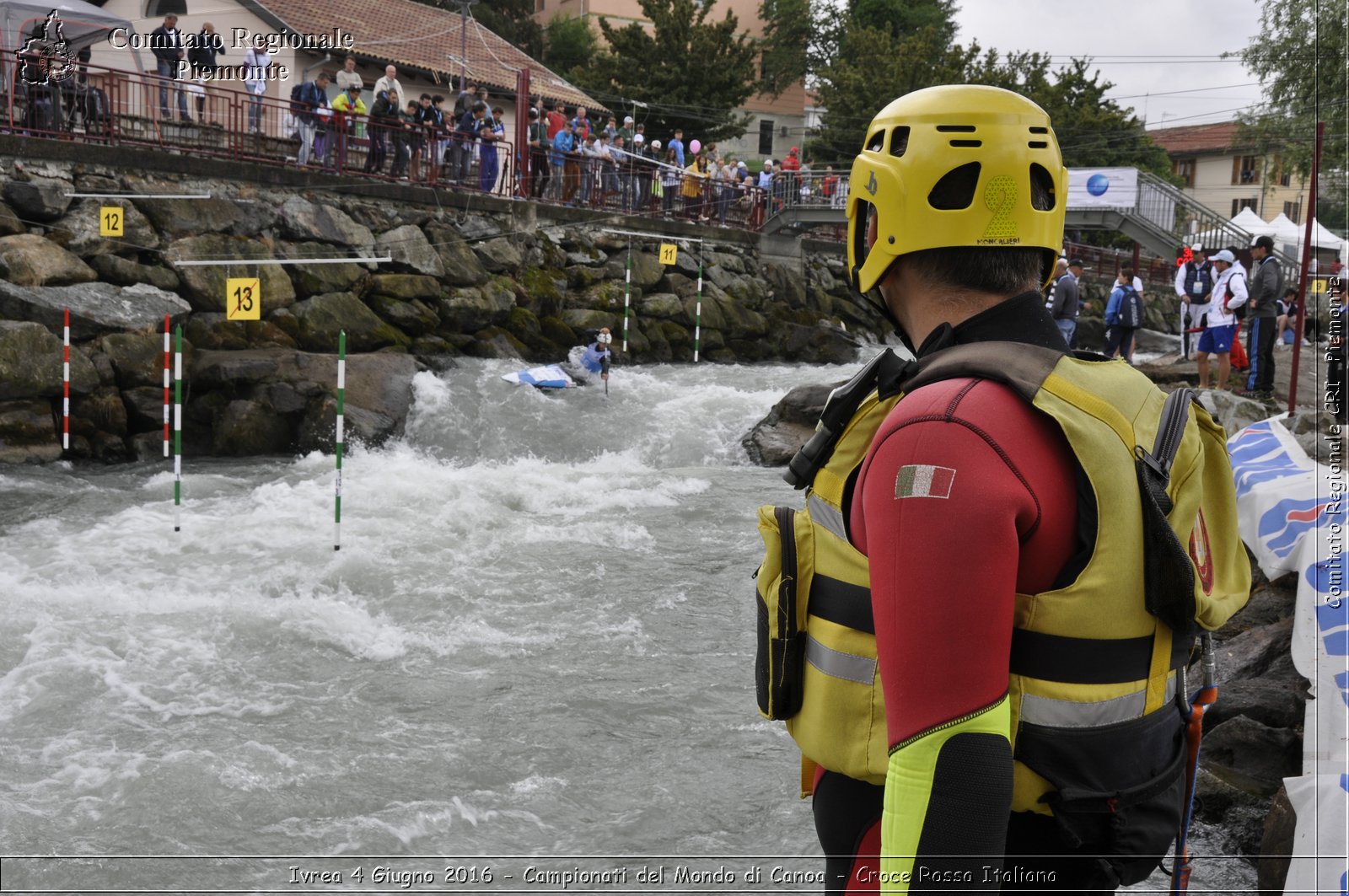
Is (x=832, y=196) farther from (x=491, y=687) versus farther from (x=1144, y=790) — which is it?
(x=1144, y=790)

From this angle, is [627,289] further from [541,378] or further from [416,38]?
[416,38]

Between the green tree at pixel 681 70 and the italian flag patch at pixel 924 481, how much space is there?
114 ft

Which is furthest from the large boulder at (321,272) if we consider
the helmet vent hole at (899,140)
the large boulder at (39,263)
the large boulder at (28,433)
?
the helmet vent hole at (899,140)

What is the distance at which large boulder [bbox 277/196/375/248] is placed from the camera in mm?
15094

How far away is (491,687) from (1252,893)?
3.62 meters

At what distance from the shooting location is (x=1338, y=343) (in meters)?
5.18

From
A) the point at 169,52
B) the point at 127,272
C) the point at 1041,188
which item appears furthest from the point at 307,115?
the point at 1041,188

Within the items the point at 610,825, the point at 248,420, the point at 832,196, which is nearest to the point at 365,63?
the point at 832,196

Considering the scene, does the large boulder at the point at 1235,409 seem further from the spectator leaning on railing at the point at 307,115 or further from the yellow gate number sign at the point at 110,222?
the spectator leaning on railing at the point at 307,115

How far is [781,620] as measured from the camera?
1.60 metres

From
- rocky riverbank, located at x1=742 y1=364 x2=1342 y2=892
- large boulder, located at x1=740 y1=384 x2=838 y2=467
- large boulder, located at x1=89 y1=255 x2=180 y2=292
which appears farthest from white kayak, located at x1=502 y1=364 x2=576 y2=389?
rocky riverbank, located at x1=742 y1=364 x2=1342 y2=892

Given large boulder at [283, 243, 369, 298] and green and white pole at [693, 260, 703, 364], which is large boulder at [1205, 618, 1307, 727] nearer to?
large boulder at [283, 243, 369, 298]

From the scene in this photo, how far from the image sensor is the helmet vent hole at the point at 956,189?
1576 mm

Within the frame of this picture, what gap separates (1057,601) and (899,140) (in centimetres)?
69
